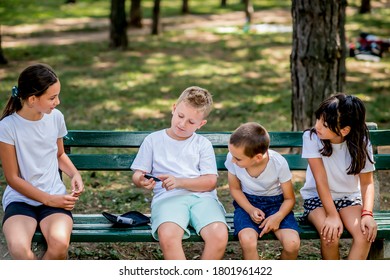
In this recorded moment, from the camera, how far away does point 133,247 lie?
5082 millimetres

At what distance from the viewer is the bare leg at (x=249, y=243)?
151 inches

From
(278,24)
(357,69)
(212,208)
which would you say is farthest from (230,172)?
(278,24)

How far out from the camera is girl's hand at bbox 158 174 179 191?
396cm

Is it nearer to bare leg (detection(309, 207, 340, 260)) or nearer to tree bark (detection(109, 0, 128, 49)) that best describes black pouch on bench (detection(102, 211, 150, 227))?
bare leg (detection(309, 207, 340, 260))

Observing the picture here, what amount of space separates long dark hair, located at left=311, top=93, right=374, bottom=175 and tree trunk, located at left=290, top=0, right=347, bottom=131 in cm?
238

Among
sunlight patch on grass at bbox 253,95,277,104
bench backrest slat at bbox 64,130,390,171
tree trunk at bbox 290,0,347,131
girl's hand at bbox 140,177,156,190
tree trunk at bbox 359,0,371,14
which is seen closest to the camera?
girl's hand at bbox 140,177,156,190

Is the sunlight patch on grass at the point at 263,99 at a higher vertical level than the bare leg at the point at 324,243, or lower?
lower

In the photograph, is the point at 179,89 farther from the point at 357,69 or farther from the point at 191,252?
the point at 191,252

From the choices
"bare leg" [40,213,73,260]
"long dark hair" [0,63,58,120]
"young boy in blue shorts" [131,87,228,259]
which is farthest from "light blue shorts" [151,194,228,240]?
"long dark hair" [0,63,58,120]

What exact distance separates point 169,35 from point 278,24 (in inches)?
204

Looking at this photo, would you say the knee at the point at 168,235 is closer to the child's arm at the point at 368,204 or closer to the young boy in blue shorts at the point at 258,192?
the young boy in blue shorts at the point at 258,192

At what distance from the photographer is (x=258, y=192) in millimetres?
4156

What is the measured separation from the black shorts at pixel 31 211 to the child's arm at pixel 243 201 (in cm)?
103

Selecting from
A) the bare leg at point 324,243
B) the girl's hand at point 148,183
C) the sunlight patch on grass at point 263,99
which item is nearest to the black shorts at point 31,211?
the girl's hand at point 148,183
